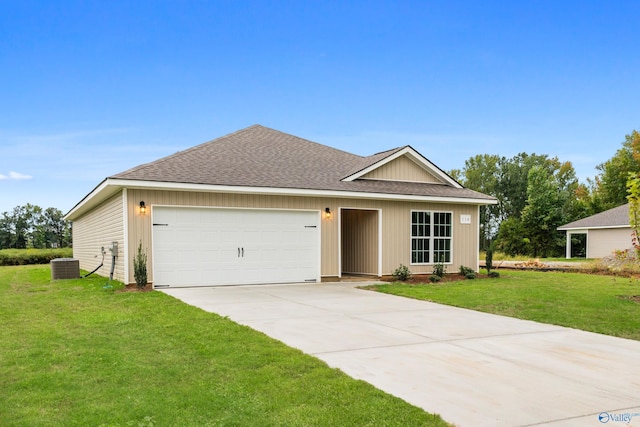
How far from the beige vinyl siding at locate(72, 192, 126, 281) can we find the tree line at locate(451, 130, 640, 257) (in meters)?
18.9

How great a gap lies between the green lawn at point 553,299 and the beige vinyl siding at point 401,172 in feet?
12.2

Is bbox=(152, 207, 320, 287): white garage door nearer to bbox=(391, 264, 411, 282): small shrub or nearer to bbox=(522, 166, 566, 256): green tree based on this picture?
bbox=(391, 264, 411, 282): small shrub

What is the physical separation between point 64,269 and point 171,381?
13613 millimetres

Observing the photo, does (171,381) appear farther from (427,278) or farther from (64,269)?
(64,269)

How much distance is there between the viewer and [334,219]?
13930 millimetres

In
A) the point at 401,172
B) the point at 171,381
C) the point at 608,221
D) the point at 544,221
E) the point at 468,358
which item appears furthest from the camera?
the point at 544,221

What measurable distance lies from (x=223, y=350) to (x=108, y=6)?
558 inches

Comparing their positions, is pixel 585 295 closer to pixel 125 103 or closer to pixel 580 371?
pixel 580 371

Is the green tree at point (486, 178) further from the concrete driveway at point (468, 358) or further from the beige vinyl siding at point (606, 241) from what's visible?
the concrete driveway at point (468, 358)

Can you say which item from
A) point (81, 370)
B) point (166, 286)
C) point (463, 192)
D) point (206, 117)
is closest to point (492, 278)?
point (463, 192)

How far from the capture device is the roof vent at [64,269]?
52.2 feet

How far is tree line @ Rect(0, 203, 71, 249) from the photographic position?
1921 inches

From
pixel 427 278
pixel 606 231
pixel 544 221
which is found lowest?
pixel 427 278

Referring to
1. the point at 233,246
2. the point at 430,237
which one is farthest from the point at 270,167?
the point at 430,237
